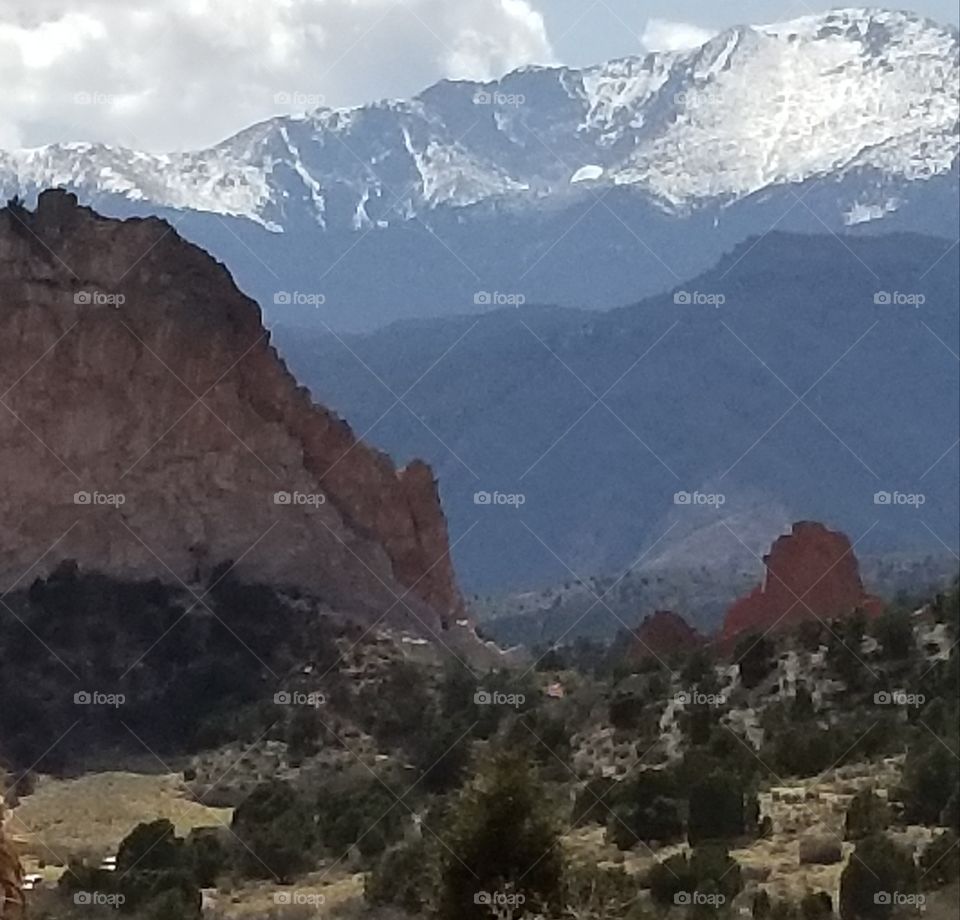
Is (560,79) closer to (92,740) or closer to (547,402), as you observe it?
(547,402)

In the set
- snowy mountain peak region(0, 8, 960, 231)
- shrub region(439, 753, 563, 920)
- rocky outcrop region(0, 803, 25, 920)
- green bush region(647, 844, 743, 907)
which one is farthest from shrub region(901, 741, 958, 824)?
rocky outcrop region(0, 803, 25, 920)

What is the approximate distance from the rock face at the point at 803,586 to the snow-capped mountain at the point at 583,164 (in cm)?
177

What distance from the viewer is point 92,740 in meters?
7.47

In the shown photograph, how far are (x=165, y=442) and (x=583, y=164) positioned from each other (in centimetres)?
294

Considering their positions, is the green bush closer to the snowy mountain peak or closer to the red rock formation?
the red rock formation

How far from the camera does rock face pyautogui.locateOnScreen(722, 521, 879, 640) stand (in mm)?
8258

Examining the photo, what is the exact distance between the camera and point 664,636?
809 centimetres

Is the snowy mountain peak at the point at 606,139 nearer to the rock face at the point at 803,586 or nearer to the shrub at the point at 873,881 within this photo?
the rock face at the point at 803,586

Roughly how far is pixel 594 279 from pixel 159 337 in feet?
8.14

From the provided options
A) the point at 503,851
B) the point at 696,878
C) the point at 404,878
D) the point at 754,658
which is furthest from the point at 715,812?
the point at 404,878

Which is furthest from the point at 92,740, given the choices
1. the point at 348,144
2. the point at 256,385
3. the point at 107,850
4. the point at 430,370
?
the point at 348,144

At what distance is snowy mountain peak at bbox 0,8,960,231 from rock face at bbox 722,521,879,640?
7.06ft

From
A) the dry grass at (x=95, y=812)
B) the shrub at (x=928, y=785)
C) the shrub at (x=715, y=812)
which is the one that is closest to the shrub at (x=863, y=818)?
the shrub at (x=928, y=785)

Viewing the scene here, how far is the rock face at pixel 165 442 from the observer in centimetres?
766
